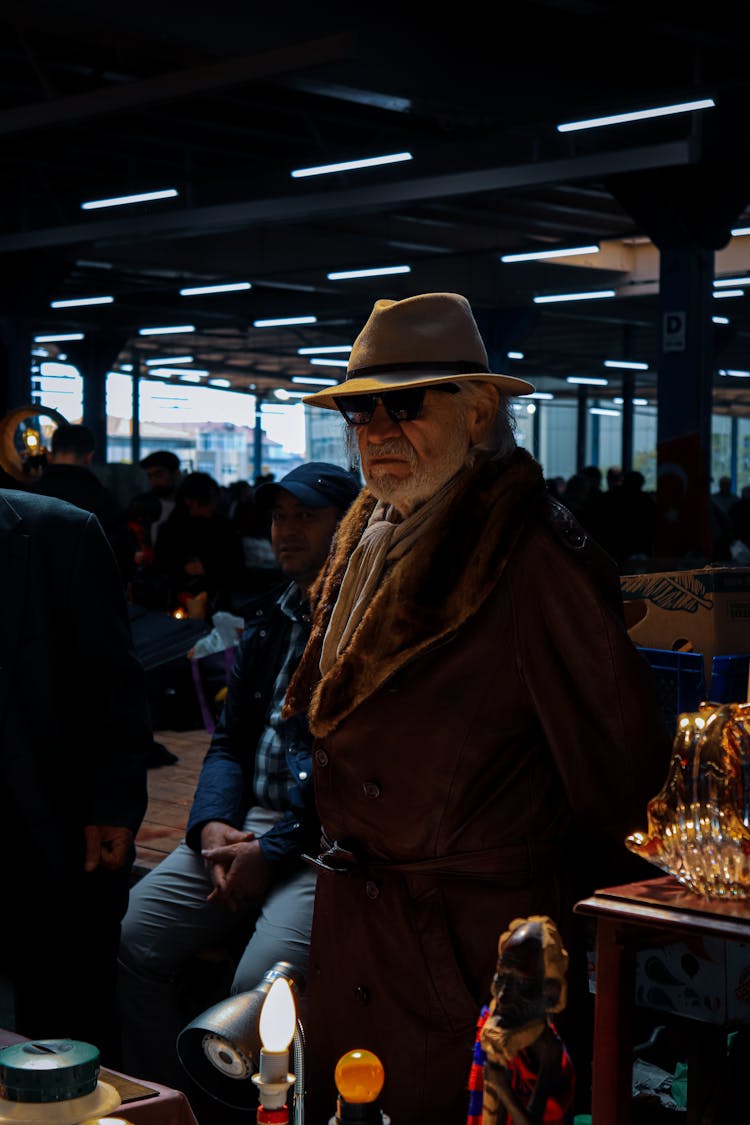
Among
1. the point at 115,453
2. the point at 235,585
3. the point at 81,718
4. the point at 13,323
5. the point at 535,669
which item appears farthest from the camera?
the point at 115,453

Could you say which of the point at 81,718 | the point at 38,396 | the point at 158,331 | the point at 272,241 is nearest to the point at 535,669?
the point at 81,718

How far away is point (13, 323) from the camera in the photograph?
17438mm

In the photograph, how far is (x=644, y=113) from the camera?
8336 millimetres

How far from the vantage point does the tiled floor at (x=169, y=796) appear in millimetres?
4172

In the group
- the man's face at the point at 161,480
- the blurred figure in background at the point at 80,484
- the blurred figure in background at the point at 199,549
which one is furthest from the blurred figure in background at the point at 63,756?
the man's face at the point at 161,480

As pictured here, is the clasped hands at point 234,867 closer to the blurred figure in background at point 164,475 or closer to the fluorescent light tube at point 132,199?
the blurred figure in background at point 164,475

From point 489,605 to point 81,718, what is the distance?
42.0 inches

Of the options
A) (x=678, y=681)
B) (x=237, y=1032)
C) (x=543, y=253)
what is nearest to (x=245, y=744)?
(x=678, y=681)

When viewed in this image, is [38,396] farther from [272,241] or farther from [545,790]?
[545,790]

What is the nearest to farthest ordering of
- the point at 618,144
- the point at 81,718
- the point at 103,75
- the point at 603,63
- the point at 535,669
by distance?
the point at 535,669
the point at 81,718
the point at 603,63
the point at 103,75
the point at 618,144

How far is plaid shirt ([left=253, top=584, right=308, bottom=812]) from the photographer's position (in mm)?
3275

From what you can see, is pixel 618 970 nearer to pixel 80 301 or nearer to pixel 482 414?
pixel 482 414

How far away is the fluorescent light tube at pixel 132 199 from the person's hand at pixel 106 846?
1017 centimetres

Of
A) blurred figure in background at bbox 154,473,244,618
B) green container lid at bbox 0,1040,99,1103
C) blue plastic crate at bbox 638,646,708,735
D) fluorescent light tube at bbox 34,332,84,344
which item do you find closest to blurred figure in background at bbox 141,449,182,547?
blurred figure in background at bbox 154,473,244,618
